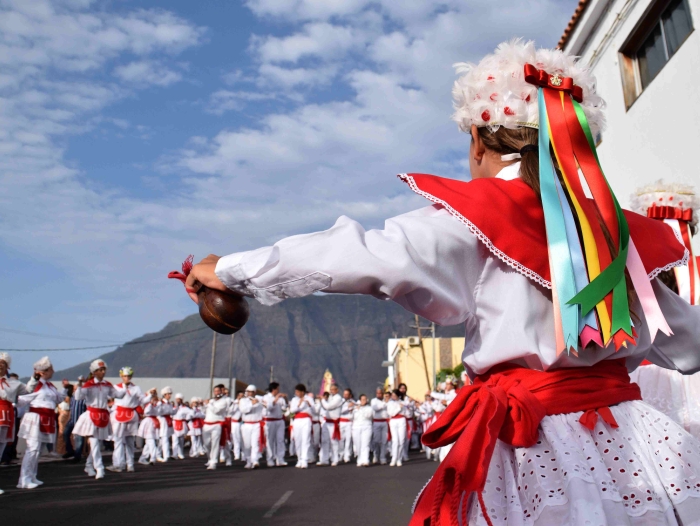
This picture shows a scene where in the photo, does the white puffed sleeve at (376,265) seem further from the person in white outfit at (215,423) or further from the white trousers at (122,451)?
the person in white outfit at (215,423)

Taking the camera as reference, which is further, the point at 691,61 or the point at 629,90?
the point at 629,90

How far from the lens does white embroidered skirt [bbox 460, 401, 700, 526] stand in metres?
1.48

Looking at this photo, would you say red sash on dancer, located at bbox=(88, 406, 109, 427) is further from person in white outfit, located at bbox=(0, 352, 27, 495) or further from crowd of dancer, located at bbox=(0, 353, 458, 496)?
person in white outfit, located at bbox=(0, 352, 27, 495)

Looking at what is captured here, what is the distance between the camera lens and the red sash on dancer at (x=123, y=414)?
13344mm

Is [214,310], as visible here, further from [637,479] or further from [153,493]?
[153,493]

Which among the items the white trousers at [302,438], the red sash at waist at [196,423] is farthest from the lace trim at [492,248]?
the red sash at waist at [196,423]

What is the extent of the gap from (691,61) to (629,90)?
2.16 meters

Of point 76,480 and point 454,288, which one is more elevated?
point 454,288

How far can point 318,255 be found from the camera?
152 centimetres

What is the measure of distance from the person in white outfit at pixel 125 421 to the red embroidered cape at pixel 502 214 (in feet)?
41.0

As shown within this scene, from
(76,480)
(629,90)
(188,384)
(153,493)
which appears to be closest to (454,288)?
(153,493)

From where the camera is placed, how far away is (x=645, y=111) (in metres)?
10.0

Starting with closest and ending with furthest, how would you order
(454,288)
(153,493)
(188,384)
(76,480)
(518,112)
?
1. (454,288)
2. (518,112)
3. (153,493)
4. (76,480)
5. (188,384)

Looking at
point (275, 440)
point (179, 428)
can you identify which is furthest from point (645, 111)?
point (179, 428)
